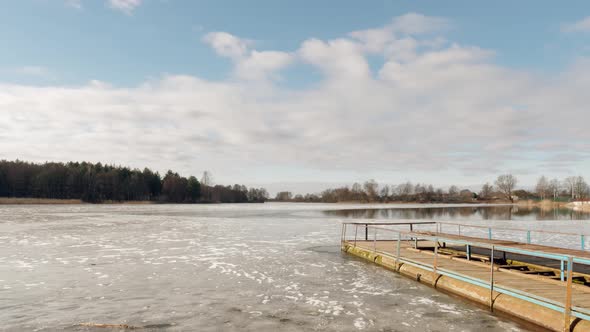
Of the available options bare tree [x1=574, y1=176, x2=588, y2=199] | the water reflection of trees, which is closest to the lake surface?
the water reflection of trees

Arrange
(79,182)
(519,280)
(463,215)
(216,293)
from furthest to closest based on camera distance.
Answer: (79,182) < (463,215) < (216,293) < (519,280)

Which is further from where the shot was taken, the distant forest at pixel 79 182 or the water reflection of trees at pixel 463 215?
the distant forest at pixel 79 182

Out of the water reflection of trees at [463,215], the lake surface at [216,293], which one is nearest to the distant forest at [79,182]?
the water reflection of trees at [463,215]

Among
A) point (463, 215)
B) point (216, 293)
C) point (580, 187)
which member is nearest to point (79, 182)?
point (463, 215)

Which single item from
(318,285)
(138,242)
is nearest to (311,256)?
(318,285)

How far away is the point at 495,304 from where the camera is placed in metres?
10.2

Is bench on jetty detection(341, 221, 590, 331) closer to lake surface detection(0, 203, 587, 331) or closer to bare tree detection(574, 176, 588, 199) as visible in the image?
lake surface detection(0, 203, 587, 331)

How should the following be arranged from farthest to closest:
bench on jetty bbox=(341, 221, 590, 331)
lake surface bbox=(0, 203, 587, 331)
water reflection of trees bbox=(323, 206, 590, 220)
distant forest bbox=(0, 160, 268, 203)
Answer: distant forest bbox=(0, 160, 268, 203), water reflection of trees bbox=(323, 206, 590, 220), lake surface bbox=(0, 203, 587, 331), bench on jetty bbox=(341, 221, 590, 331)

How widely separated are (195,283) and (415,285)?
25.4 feet

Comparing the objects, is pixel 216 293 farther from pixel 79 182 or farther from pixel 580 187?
pixel 580 187

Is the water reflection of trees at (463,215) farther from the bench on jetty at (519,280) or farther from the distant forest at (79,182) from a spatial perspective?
the distant forest at (79,182)

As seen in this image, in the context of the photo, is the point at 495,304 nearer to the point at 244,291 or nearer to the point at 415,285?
the point at 415,285

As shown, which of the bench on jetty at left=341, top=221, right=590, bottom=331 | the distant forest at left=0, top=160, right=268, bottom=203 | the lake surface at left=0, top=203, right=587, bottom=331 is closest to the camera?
the bench on jetty at left=341, top=221, right=590, bottom=331

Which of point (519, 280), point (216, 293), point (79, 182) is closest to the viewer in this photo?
point (519, 280)
